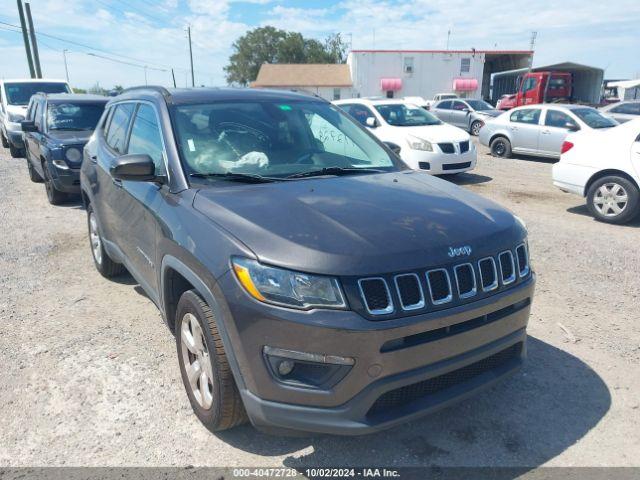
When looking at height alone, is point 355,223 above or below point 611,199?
above

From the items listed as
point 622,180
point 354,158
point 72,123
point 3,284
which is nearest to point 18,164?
point 72,123

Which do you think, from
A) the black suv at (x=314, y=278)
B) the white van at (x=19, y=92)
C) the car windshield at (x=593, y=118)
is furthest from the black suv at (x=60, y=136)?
the car windshield at (x=593, y=118)

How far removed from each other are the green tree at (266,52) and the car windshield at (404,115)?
66483 mm

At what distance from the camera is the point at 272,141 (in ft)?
11.6

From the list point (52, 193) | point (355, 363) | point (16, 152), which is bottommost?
point (16, 152)

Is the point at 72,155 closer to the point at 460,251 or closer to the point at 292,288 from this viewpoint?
the point at 292,288

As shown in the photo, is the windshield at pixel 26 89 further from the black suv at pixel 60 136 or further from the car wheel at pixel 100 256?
the car wheel at pixel 100 256

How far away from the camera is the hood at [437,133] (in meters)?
10.1

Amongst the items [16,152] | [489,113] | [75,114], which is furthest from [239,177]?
[489,113]

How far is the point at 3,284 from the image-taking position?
5109mm

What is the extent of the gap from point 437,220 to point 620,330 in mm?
2405

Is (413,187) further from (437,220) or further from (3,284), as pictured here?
(3,284)

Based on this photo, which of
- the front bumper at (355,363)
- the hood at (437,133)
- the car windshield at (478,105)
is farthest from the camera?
the car windshield at (478,105)

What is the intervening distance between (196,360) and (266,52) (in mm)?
78450
